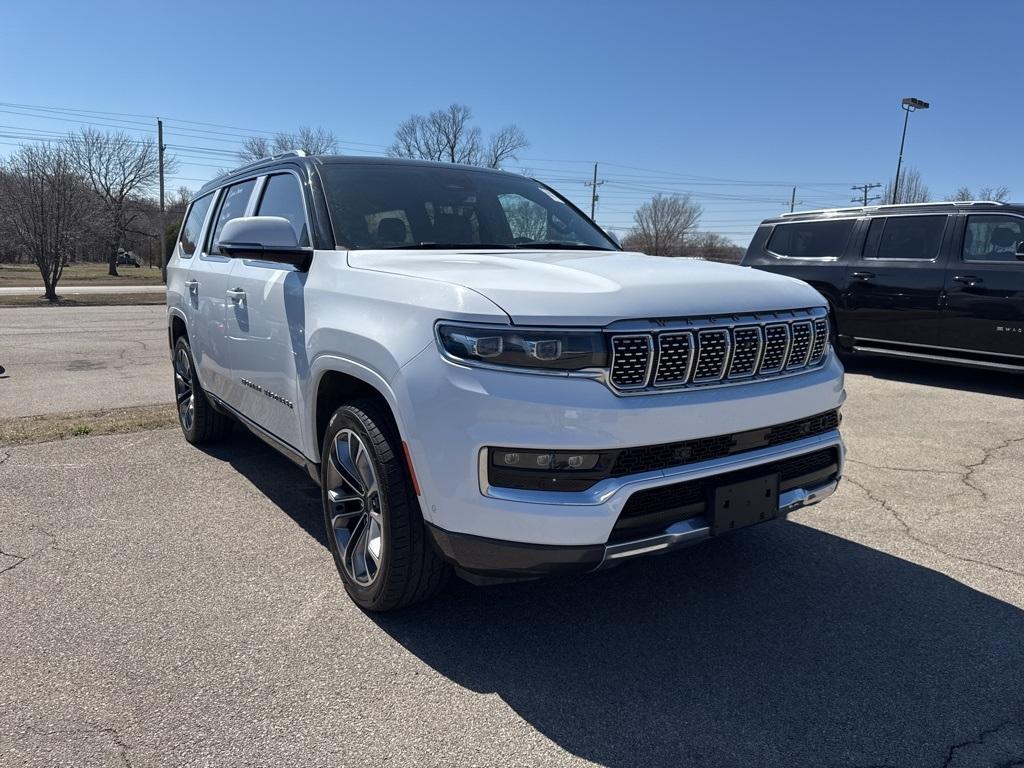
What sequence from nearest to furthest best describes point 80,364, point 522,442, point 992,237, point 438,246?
1. point 522,442
2. point 438,246
3. point 992,237
4. point 80,364

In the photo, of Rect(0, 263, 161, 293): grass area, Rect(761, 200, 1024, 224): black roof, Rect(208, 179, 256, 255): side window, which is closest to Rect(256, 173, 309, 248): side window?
Rect(208, 179, 256, 255): side window

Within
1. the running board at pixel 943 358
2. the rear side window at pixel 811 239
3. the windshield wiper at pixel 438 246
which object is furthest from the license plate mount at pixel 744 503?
the rear side window at pixel 811 239

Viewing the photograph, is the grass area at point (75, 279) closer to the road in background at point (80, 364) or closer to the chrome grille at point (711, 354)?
the road in background at point (80, 364)

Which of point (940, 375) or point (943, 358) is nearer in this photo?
point (943, 358)

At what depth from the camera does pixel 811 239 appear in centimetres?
995

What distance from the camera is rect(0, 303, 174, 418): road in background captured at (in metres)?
7.45

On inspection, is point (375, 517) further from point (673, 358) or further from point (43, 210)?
point (43, 210)

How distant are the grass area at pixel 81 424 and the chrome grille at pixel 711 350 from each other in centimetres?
504

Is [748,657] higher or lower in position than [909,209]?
lower

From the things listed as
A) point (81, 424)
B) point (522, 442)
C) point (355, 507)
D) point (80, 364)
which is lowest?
point (80, 364)

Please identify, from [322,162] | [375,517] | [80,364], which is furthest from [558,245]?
[80,364]

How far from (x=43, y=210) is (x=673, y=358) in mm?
28796

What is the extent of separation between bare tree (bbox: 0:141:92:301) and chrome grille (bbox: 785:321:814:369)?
2676cm

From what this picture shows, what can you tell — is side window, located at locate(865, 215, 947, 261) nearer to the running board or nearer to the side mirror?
the running board
